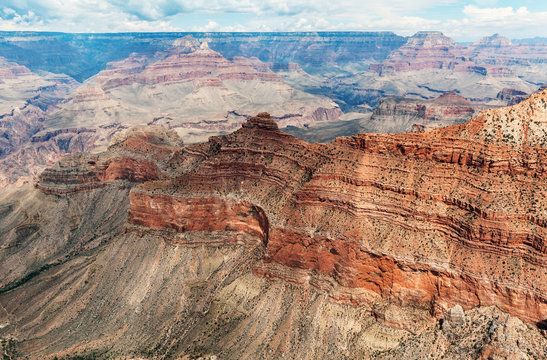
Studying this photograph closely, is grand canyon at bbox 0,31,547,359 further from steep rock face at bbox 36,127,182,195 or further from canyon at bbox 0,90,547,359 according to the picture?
steep rock face at bbox 36,127,182,195

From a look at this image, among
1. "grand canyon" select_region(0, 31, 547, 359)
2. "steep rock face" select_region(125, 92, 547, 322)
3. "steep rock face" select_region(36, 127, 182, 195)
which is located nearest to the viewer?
"steep rock face" select_region(125, 92, 547, 322)

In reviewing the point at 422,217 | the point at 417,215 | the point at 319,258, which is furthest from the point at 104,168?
the point at 422,217

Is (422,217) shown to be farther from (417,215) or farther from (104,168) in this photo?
(104,168)

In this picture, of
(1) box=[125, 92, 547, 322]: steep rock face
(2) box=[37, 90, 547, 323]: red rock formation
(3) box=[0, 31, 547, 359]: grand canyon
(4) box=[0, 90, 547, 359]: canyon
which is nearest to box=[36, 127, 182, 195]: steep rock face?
(3) box=[0, 31, 547, 359]: grand canyon

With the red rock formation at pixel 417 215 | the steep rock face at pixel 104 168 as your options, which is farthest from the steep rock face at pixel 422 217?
the steep rock face at pixel 104 168

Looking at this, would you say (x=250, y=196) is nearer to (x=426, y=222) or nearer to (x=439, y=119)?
(x=426, y=222)
